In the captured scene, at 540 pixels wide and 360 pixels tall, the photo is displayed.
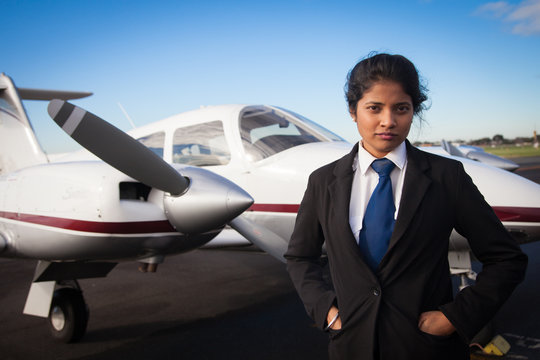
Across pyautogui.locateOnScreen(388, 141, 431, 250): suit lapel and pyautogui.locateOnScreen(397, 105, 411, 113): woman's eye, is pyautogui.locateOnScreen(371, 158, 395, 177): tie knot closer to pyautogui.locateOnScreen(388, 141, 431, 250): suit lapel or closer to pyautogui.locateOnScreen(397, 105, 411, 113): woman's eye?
pyautogui.locateOnScreen(388, 141, 431, 250): suit lapel

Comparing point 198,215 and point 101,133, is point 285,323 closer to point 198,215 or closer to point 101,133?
point 198,215

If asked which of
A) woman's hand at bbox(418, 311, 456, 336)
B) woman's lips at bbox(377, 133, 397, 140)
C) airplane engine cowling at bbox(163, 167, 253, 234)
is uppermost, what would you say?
woman's lips at bbox(377, 133, 397, 140)

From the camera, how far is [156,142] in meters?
5.17

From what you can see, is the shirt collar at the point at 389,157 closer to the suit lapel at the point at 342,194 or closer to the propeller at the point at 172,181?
the suit lapel at the point at 342,194

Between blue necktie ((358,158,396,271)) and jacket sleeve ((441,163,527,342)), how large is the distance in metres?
0.20

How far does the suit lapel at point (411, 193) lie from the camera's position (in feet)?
4.02

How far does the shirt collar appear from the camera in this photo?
135 centimetres

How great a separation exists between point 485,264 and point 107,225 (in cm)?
296

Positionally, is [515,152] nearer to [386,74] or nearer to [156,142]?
[156,142]

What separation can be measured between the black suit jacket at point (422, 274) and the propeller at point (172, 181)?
77.8 inches

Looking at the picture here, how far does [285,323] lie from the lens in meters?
4.71

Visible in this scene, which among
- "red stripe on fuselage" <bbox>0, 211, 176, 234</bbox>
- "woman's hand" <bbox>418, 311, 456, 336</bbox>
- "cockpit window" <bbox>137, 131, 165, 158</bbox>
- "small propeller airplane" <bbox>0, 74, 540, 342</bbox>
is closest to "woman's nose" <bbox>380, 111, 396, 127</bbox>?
"woman's hand" <bbox>418, 311, 456, 336</bbox>

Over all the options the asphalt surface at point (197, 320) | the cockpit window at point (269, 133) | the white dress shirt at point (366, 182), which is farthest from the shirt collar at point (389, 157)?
the cockpit window at point (269, 133)

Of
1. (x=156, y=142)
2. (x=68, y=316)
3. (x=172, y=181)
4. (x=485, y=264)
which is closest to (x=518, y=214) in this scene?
(x=485, y=264)
